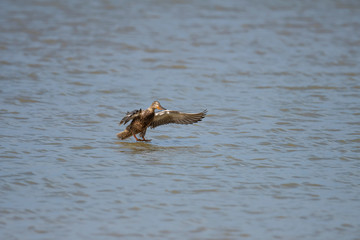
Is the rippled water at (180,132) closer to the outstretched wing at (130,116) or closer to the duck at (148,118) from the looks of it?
the duck at (148,118)

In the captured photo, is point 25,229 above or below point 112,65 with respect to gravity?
below

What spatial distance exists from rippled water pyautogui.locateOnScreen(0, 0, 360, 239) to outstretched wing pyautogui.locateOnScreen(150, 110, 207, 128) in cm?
33

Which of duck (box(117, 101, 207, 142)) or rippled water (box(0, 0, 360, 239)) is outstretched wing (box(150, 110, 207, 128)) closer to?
duck (box(117, 101, 207, 142))

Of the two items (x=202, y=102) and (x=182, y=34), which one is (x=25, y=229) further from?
(x=182, y=34)

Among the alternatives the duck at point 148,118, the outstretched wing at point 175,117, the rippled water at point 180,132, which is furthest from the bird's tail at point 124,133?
the outstretched wing at point 175,117

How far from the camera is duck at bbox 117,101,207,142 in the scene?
9.06 meters

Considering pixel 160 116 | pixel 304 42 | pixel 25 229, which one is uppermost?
pixel 304 42

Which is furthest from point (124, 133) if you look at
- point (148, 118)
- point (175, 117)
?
point (175, 117)

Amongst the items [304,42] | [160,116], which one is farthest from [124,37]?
[160,116]

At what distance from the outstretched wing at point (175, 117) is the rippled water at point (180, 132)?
332 millimetres

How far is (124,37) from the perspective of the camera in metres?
17.8

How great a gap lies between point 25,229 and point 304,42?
44.1 ft

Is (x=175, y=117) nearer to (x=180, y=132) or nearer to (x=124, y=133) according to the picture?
(x=180, y=132)

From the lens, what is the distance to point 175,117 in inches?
363
